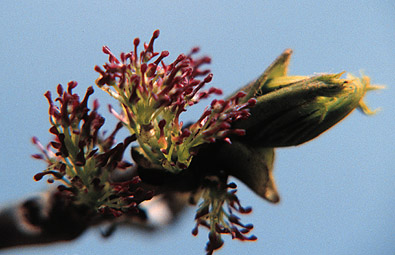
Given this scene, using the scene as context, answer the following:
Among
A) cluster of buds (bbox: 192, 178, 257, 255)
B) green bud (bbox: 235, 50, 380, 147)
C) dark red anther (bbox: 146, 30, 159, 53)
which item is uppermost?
dark red anther (bbox: 146, 30, 159, 53)

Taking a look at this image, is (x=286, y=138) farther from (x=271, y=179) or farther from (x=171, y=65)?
(x=171, y=65)

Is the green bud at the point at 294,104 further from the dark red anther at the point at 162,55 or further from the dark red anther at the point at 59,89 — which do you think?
the dark red anther at the point at 59,89

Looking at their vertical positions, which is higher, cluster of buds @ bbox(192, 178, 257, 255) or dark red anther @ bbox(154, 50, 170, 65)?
dark red anther @ bbox(154, 50, 170, 65)

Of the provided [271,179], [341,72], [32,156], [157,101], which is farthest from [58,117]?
[341,72]

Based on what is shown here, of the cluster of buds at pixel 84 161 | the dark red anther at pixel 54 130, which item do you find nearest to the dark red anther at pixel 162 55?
the cluster of buds at pixel 84 161

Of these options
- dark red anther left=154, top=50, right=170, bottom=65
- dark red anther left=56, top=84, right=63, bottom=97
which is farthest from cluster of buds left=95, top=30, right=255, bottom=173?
dark red anther left=56, top=84, right=63, bottom=97

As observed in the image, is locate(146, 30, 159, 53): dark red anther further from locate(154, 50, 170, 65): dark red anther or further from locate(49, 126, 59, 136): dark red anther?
locate(49, 126, 59, 136): dark red anther
